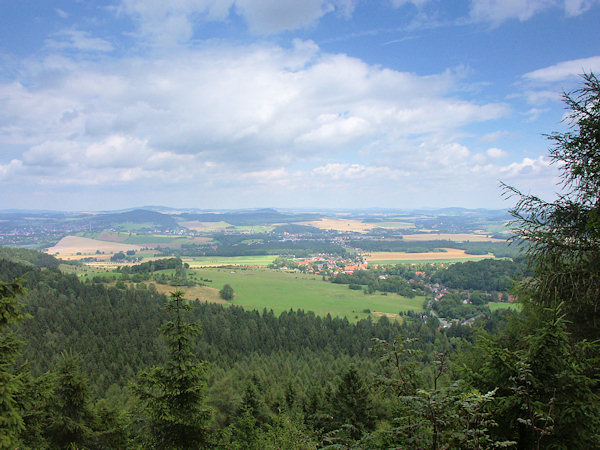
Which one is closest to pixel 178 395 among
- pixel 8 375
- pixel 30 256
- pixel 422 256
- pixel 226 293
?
pixel 8 375

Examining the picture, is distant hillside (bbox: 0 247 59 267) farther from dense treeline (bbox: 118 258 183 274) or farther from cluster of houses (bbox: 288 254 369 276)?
cluster of houses (bbox: 288 254 369 276)

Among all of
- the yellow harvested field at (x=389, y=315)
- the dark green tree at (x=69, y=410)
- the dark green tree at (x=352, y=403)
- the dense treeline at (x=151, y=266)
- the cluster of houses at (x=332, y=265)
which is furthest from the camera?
the cluster of houses at (x=332, y=265)

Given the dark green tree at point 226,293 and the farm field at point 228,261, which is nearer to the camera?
the dark green tree at point 226,293

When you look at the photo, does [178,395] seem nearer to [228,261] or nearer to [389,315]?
[389,315]

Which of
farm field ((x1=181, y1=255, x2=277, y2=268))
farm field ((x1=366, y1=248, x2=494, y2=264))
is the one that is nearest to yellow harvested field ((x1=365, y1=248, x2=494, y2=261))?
farm field ((x1=366, y1=248, x2=494, y2=264))

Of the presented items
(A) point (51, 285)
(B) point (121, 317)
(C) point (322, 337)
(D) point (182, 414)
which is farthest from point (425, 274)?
(D) point (182, 414)

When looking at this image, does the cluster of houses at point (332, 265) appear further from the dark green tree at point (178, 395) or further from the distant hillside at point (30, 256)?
the dark green tree at point (178, 395)

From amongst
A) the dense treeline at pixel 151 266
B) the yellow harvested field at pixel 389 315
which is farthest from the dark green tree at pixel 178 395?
the dense treeline at pixel 151 266
